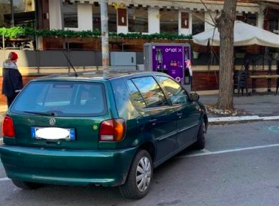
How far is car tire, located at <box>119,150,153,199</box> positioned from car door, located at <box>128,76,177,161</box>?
13.5 inches

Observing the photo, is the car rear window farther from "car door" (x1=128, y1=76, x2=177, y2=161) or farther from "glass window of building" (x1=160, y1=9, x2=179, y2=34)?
"glass window of building" (x1=160, y1=9, x2=179, y2=34)

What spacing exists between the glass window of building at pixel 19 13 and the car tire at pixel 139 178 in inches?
415

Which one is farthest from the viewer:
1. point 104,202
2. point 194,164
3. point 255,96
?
point 255,96

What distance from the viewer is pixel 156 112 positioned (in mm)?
5312

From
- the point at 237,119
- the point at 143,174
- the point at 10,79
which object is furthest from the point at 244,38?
the point at 143,174

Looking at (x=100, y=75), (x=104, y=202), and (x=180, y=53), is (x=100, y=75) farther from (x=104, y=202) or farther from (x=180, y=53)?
(x=180, y=53)

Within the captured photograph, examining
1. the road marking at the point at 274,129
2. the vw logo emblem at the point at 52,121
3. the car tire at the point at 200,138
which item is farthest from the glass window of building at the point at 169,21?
the vw logo emblem at the point at 52,121

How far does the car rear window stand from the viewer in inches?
179

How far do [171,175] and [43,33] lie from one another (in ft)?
27.4

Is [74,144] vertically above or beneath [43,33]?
beneath

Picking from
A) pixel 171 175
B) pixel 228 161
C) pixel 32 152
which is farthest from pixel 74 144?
pixel 228 161

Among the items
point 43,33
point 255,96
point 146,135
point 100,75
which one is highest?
point 43,33

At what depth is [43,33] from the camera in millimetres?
12617

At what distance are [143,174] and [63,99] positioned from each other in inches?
52.1
